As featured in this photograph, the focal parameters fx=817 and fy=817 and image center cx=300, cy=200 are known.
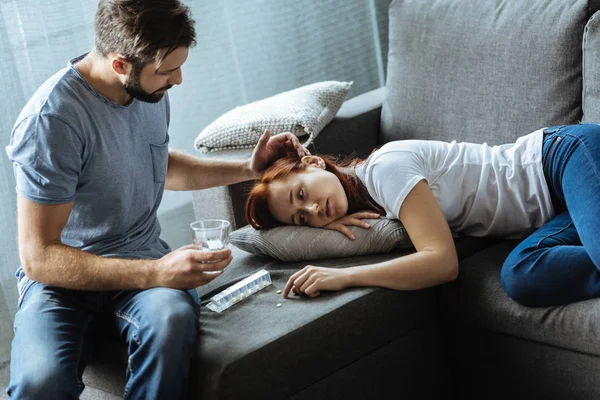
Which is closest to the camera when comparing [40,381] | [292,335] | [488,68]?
[40,381]

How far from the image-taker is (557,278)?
187 cm

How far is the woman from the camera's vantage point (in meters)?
1.91

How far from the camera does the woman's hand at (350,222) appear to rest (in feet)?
7.13

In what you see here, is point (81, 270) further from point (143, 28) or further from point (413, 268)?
point (413, 268)

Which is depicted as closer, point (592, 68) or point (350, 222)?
point (350, 222)

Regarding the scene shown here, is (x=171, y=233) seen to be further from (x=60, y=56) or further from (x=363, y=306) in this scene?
(x=363, y=306)

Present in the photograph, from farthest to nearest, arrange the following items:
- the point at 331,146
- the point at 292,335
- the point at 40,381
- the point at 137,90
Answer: the point at 331,146, the point at 137,90, the point at 292,335, the point at 40,381

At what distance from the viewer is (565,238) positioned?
78.7 inches

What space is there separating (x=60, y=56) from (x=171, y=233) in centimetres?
87

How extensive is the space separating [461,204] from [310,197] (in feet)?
1.31

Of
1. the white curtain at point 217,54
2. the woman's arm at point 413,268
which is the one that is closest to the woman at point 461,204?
the woman's arm at point 413,268

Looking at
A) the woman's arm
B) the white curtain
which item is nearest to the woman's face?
the woman's arm

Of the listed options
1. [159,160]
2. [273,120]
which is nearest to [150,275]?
[159,160]

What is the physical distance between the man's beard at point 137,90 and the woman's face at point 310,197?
0.40 meters
